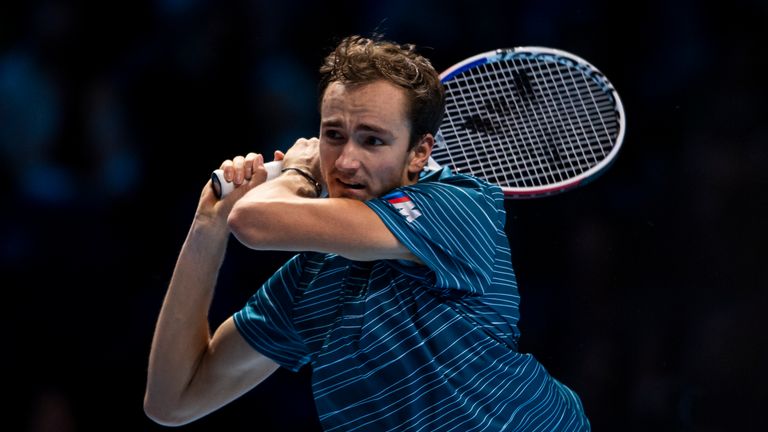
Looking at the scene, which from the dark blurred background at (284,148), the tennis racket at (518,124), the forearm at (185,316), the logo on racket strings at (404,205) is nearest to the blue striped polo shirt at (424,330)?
the logo on racket strings at (404,205)

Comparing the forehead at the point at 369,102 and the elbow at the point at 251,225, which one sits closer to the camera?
the elbow at the point at 251,225

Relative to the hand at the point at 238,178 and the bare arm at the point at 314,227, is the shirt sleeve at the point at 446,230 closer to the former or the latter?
the bare arm at the point at 314,227

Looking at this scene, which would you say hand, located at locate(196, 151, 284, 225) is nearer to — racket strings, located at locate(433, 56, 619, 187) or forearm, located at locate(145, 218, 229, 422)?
forearm, located at locate(145, 218, 229, 422)

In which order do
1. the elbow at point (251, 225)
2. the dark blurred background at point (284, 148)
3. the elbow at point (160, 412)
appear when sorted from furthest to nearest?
the dark blurred background at point (284, 148), the elbow at point (160, 412), the elbow at point (251, 225)

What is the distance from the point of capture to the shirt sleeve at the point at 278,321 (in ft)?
6.41

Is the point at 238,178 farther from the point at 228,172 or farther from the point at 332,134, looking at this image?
the point at 332,134

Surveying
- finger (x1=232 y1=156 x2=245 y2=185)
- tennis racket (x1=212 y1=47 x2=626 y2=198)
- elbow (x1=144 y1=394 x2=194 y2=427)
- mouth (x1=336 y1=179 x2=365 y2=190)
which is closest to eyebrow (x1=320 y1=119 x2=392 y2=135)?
mouth (x1=336 y1=179 x2=365 y2=190)

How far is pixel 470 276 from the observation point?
1778 millimetres

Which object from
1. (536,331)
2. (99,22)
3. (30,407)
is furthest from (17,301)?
→ (536,331)

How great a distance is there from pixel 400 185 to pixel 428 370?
1.20 ft

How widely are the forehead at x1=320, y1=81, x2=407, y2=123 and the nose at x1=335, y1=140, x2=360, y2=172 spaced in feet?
0.19

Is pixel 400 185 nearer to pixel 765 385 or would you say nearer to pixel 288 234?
pixel 288 234

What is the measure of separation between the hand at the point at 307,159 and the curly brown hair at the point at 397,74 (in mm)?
116

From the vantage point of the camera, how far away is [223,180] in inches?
75.0
